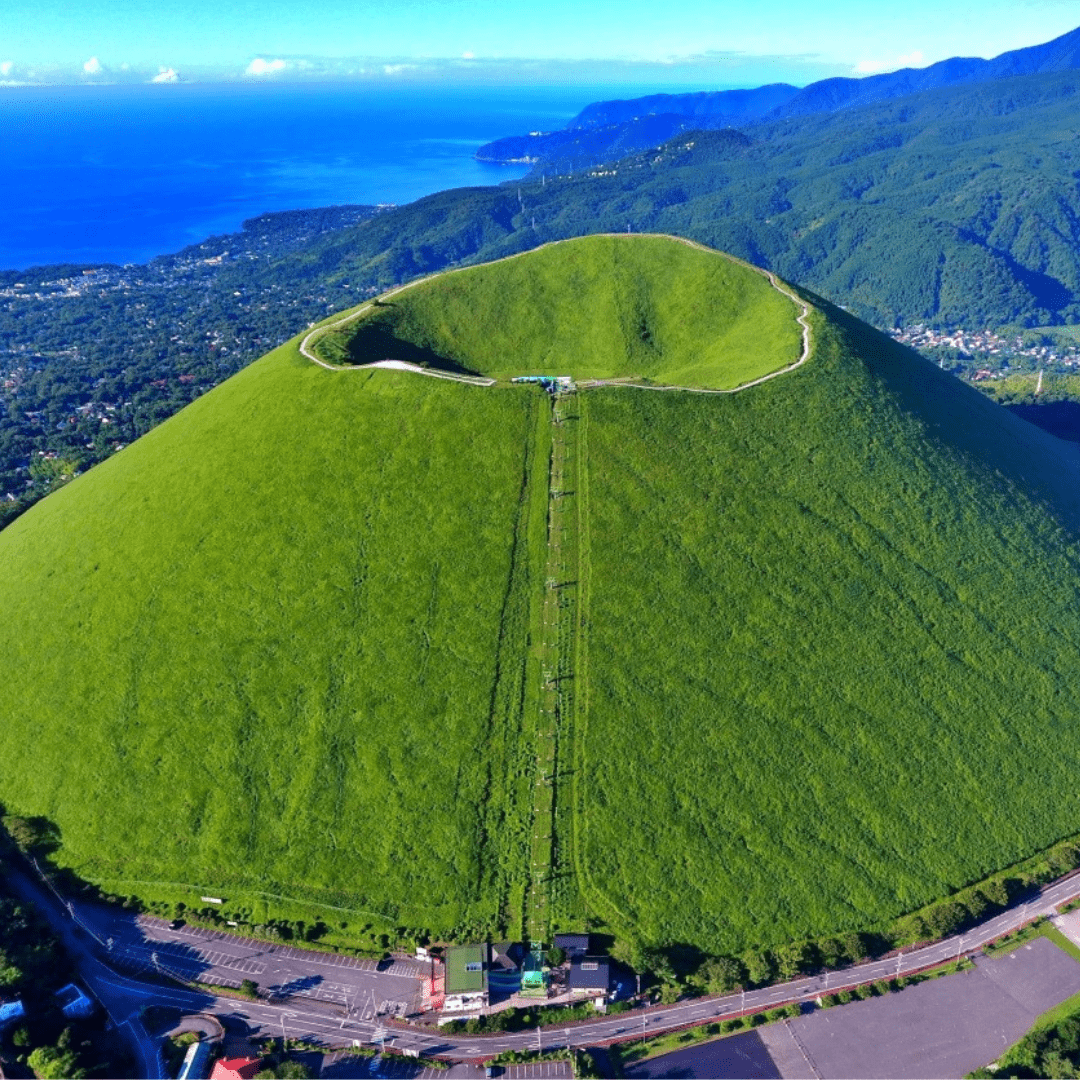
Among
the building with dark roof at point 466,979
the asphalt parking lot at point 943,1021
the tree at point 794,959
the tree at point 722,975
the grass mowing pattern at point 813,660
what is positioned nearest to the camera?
the asphalt parking lot at point 943,1021

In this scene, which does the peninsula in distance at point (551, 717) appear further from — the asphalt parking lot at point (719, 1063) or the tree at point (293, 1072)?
the tree at point (293, 1072)

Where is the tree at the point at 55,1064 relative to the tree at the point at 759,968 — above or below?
above

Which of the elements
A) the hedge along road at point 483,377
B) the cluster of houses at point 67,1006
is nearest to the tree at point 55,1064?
the cluster of houses at point 67,1006

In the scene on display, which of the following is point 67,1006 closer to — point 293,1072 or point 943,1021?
point 293,1072

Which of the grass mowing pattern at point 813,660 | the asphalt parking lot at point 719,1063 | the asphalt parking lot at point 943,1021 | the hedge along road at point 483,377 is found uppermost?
the hedge along road at point 483,377

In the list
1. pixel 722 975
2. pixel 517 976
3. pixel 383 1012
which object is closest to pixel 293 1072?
pixel 383 1012

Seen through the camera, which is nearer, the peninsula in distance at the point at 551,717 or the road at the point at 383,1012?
the road at the point at 383,1012

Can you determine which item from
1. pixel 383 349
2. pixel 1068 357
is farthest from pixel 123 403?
pixel 1068 357
